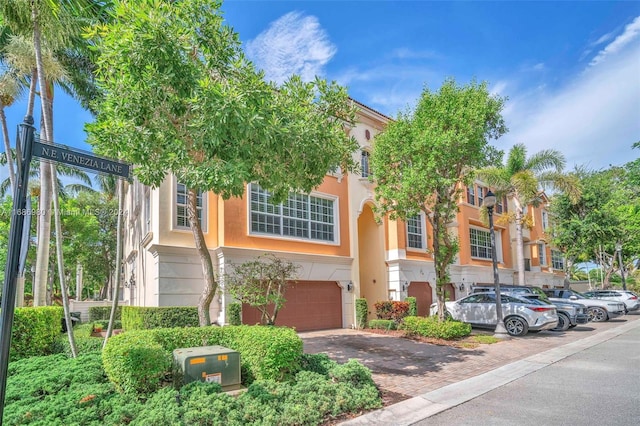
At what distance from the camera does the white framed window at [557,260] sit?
3757cm

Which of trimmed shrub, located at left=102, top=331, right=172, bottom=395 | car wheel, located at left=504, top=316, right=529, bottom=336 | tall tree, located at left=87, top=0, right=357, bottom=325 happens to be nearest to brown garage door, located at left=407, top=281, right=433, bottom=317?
car wheel, located at left=504, top=316, right=529, bottom=336

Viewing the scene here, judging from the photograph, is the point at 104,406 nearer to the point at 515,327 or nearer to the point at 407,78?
the point at 407,78

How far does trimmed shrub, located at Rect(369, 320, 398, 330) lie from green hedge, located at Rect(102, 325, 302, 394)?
10.7 m

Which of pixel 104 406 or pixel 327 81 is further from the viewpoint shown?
pixel 327 81

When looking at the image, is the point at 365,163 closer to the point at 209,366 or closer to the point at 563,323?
the point at 563,323

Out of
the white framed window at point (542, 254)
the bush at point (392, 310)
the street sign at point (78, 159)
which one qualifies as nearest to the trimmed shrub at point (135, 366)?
the street sign at point (78, 159)

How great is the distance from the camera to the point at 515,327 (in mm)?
15703

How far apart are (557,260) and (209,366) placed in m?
39.6

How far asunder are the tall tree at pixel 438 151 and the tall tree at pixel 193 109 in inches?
267

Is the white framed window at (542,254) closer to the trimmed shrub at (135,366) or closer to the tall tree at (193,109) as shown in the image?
the tall tree at (193,109)

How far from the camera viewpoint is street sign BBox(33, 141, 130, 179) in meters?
4.70

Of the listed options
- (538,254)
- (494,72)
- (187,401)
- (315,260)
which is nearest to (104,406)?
(187,401)

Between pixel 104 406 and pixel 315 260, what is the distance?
12660 millimetres

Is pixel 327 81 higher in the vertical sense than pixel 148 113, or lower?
higher
